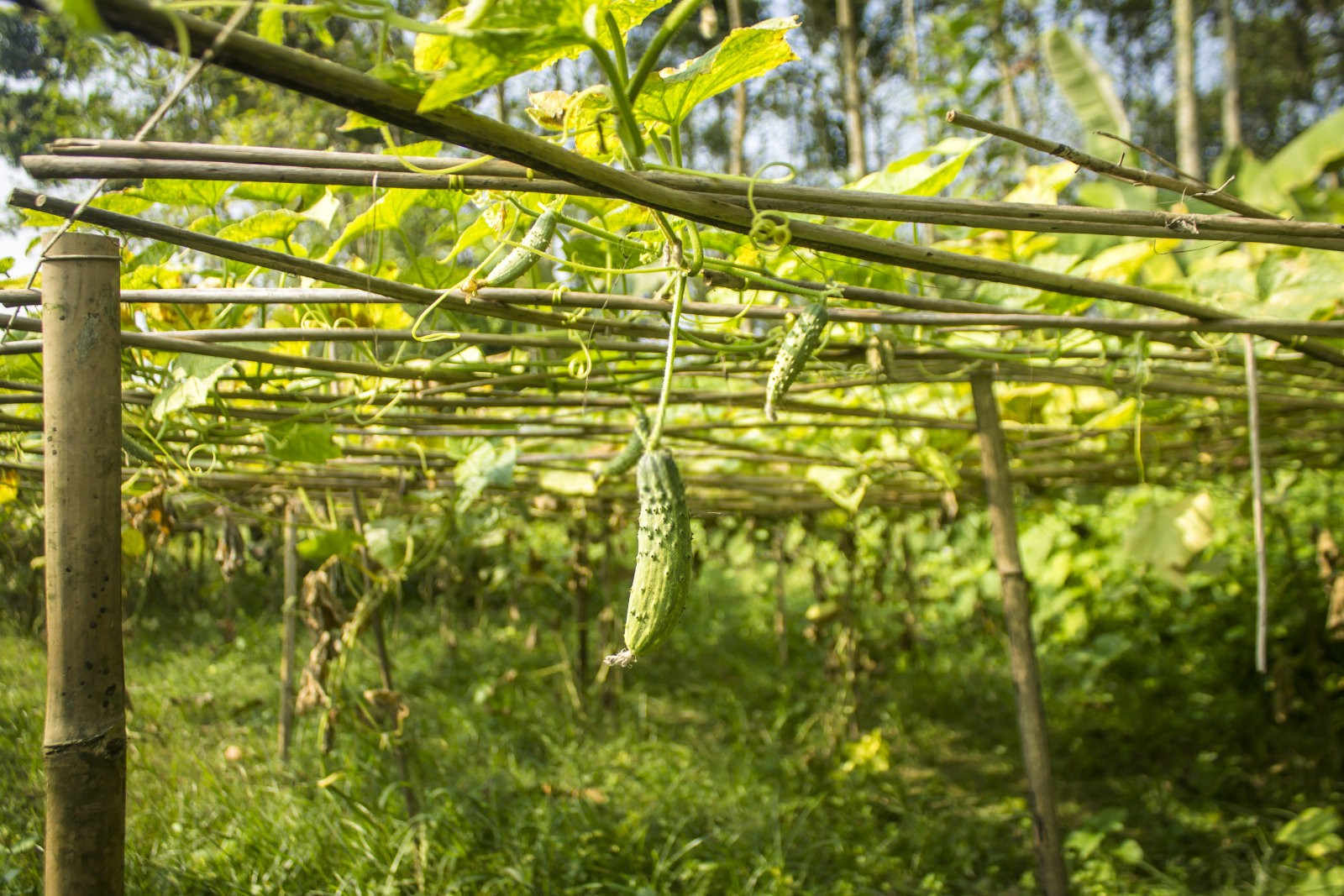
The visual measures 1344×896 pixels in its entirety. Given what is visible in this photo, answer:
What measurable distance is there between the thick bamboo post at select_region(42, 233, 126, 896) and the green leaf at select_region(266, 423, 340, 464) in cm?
84

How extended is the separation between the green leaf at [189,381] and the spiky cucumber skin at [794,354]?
786 mm

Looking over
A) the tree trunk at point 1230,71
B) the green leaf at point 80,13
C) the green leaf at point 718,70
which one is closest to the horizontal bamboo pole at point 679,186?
the green leaf at point 718,70

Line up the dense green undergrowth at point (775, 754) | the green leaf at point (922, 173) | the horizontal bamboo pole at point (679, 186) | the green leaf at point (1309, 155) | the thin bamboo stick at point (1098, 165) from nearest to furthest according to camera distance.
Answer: the horizontal bamboo pole at point (679, 186) < the thin bamboo stick at point (1098, 165) < the green leaf at point (922, 173) < the dense green undergrowth at point (775, 754) < the green leaf at point (1309, 155)

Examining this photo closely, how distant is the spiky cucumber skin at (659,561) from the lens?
817mm

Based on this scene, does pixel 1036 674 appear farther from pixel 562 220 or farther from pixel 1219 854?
pixel 1219 854

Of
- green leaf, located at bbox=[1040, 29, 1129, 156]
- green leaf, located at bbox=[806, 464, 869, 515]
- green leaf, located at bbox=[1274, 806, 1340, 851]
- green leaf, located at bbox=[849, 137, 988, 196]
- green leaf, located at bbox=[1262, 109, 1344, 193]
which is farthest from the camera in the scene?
green leaf, located at bbox=[1040, 29, 1129, 156]

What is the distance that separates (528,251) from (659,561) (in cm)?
39

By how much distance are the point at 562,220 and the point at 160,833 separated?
269 cm

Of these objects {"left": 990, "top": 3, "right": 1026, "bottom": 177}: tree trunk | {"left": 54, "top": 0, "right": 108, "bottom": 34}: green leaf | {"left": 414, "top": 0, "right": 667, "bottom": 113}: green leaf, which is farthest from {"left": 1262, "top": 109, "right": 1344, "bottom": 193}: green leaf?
{"left": 54, "top": 0, "right": 108, "bottom": 34}: green leaf

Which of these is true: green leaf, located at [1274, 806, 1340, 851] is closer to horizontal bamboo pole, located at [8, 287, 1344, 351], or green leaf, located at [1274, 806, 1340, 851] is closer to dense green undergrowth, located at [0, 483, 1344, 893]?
dense green undergrowth, located at [0, 483, 1344, 893]

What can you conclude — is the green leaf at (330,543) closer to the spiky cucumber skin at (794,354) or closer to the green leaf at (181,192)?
the green leaf at (181,192)

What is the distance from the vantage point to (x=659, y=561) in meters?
0.83

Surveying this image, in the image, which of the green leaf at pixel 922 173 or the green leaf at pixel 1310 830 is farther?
the green leaf at pixel 1310 830

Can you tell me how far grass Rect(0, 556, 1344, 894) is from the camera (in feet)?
9.43
